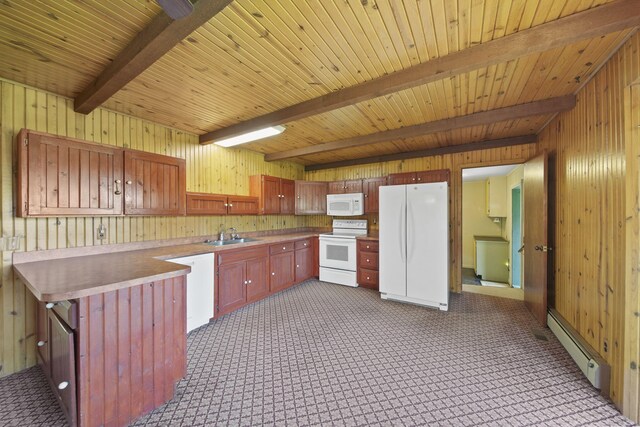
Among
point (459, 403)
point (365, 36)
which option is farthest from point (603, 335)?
point (365, 36)

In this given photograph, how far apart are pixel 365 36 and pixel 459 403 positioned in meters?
2.73

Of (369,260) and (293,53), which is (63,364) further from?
(369,260)

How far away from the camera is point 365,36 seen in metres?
1.67

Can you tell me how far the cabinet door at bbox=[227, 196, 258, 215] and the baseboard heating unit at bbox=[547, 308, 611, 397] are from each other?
14.0 ft

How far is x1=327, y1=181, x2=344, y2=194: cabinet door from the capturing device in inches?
201

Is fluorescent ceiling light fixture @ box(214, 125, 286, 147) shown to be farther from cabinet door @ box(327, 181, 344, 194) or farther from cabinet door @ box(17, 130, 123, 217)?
cabinet door @ box(327, 181, 344, 194)

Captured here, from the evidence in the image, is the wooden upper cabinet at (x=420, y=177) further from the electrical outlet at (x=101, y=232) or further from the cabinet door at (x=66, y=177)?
the electrical outlet at (x=101, y=232)

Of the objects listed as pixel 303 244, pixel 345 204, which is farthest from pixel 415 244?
pixel 303 244

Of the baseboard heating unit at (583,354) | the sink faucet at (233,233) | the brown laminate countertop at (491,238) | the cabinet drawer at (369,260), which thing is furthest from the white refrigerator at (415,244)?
the brown laminate countertop at (491,238)

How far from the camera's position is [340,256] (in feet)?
15.2

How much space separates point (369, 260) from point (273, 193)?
2184mm

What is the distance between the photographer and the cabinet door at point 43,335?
1902mm

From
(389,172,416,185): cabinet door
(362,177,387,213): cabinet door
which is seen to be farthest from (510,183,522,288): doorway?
(362,177,387,213): cabinet door

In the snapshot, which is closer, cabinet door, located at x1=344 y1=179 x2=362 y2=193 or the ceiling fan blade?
the ceiling fan blade
